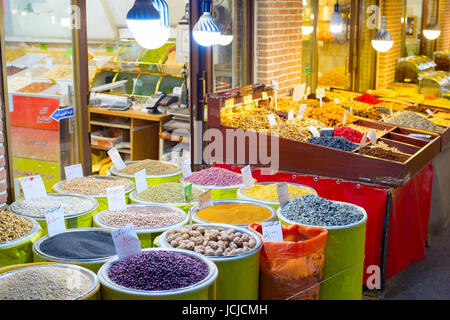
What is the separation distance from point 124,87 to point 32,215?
412 centimetres

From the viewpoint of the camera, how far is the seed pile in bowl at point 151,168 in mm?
4492

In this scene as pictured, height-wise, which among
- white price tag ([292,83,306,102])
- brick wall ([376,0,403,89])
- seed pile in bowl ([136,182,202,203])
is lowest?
seed pile in bowl ([136,182,202,203])

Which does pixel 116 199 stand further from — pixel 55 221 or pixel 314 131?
pixel 314 131

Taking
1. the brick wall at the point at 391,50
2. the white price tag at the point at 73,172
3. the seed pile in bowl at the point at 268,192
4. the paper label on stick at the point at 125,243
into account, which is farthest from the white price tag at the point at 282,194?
the brick wall at the point at 391,50

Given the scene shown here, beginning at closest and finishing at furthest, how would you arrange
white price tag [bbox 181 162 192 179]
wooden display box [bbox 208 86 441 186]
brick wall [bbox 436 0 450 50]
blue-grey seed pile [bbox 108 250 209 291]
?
blue-grey seed pile [bbox 108 250 209 291], white price tag [bbox 181 162 192 179], wooden display box [bbox 208 86 441 186], brick wall [bbox 436 0 450 50]

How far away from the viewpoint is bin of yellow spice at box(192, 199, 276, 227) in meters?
3.50

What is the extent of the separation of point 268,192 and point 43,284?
2022mm

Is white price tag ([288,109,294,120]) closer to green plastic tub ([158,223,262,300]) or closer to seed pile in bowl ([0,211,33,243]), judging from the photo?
green plastic tub ([158,223,262,300])

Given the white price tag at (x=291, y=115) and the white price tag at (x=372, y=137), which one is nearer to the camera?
the white price tag at (x=372, y=137)

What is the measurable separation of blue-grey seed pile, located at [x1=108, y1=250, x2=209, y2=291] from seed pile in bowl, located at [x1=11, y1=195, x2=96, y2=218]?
37.0 inches

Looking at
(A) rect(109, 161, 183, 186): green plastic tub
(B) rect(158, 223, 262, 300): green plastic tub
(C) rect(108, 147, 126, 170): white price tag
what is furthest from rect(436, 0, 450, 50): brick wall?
(B) rect(158, 223, 262, 300): green plastic tub

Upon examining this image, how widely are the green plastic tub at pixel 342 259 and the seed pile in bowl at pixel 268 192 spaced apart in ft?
1.57

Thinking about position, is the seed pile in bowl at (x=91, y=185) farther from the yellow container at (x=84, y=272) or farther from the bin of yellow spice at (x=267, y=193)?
the yellow container at (x=84, y=272)
